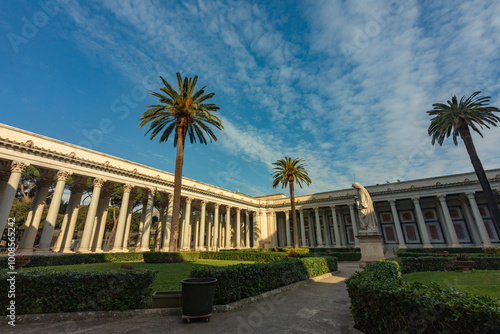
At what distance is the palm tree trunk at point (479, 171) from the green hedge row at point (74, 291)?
1358 inches

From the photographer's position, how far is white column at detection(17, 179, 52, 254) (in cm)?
2053

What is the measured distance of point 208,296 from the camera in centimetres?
570

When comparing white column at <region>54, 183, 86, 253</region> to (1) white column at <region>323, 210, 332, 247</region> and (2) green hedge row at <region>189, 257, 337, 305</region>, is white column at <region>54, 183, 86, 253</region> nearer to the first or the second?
(2) green hedge row at <region>189, 257, 337, 305</region>

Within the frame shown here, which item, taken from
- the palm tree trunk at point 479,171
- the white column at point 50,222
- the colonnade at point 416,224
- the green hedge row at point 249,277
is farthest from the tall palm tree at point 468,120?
the white column at point 50,222

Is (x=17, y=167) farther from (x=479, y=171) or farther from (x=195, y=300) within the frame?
(x=479, y=171)

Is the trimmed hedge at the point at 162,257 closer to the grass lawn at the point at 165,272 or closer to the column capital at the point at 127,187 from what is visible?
the grass lawn at the point at 165,272

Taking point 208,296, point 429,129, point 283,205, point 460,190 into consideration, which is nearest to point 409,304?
point 208,296

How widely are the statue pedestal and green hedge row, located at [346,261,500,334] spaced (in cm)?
1122

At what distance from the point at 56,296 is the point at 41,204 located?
79.6 feet

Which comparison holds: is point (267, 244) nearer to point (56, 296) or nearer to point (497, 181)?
point (497, 181)

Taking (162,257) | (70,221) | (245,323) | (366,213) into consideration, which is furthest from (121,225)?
(366,213)

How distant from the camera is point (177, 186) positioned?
21031 millimetres

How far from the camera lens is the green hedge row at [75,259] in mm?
16797

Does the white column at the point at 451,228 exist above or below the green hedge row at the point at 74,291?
above
